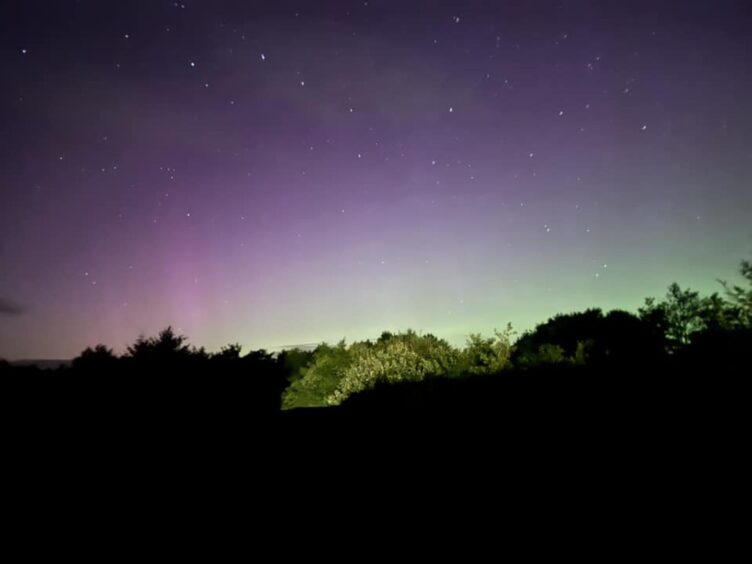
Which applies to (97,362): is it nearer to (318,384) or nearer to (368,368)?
(368,368)

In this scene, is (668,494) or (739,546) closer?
(739,546)

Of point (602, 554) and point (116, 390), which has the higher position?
point (116, 390)

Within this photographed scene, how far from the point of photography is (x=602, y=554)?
127 inches

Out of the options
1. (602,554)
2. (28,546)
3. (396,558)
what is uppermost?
(602,554)

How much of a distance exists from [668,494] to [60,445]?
7348mm

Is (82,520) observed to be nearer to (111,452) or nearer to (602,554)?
(111,452)

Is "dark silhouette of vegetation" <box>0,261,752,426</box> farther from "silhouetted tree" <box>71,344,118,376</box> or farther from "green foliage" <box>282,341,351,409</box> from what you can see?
"green foliage" <box>282,341,351,409</box>

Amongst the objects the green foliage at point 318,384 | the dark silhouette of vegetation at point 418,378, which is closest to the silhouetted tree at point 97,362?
the dark silhouette of vegetation at point 418,378

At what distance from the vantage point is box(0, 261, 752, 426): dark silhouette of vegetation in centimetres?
700

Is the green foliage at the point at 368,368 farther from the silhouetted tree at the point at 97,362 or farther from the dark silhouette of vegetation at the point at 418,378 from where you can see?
the silhouetted tree at the point at 97,362

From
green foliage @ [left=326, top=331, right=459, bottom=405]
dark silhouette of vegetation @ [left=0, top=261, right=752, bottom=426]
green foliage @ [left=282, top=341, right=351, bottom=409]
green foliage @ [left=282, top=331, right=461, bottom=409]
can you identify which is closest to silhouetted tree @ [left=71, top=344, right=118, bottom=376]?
dark silhouette of vegetation @ [left=0, top=261, right=752, bottom=426]

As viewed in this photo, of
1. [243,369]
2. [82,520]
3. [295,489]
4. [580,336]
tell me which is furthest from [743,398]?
[580,336]

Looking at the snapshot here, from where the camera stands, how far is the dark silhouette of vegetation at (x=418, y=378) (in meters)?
7.00

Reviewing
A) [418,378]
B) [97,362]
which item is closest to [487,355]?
[418,378]
